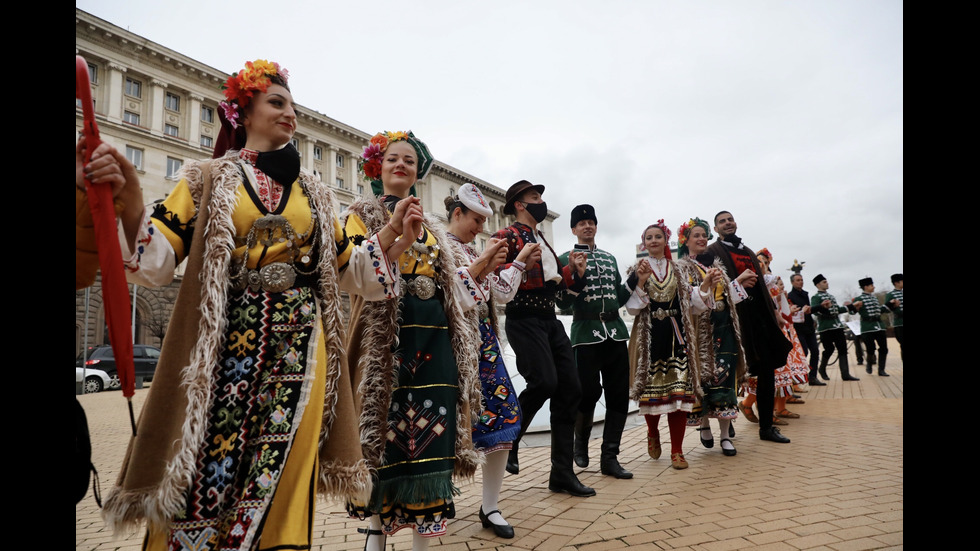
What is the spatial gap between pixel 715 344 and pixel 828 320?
7.95 m

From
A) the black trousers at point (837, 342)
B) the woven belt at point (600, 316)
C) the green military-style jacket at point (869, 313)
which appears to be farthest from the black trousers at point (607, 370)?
the green military-style jacket at point (869, 313)

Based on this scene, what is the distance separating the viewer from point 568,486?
456 cm

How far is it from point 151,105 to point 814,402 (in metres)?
35.6

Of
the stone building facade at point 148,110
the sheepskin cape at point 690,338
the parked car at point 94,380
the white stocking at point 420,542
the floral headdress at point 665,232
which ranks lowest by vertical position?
the parked car at point 94,380

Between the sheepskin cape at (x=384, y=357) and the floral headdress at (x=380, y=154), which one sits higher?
the floral headdress at (x=380, y=154)

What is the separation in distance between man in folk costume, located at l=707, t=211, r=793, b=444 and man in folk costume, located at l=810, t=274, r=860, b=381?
20.2 ft

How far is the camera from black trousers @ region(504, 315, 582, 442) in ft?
14.3

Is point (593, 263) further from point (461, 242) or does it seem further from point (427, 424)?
point (427, 424)

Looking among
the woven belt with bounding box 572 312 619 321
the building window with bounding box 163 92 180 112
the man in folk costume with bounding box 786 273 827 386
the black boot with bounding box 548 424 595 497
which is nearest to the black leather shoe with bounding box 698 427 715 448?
the woven belt with bounding box 572 312 619 321

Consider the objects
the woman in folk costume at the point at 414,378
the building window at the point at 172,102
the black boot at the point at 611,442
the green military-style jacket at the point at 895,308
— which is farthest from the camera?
the building window at the point at 172,102

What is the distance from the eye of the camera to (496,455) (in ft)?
12.3

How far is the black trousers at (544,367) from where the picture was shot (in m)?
4.35

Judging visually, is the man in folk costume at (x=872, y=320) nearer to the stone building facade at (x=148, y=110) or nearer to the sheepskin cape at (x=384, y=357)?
the sheepskin cape at (x=384, y=357)

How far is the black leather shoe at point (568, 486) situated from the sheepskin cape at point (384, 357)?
1.73m
